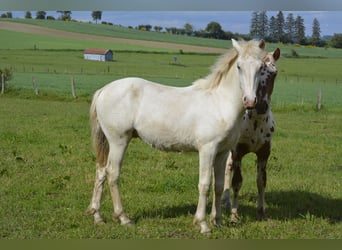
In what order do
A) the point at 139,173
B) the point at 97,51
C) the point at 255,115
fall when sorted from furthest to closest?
1. the point at 97,51
2. the point at 139,173
3. the point at 255,115

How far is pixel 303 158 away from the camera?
1105 cm

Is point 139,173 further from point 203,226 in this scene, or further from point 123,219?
point 203,226

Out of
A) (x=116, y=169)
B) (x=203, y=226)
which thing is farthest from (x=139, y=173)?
(x=203, y=226)

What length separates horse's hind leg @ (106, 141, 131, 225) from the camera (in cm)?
593

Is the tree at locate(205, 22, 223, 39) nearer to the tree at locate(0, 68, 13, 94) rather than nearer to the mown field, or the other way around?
the mown field

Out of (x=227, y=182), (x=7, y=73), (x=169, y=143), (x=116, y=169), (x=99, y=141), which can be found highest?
(x=7, y=73)

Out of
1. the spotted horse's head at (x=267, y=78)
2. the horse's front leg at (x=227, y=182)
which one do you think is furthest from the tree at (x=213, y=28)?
the horse's front leg at (x=227, y=182)

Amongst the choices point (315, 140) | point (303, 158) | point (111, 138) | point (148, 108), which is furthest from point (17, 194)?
point (315, 140)

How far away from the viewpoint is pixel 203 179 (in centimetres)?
561

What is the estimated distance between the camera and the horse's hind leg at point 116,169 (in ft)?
19.5

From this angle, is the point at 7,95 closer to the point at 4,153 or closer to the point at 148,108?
the point at 4,153

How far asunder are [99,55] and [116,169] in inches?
345

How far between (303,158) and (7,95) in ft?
66.1

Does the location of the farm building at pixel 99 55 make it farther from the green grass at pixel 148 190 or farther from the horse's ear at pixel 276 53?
the horse's ear at pixel 276 53
